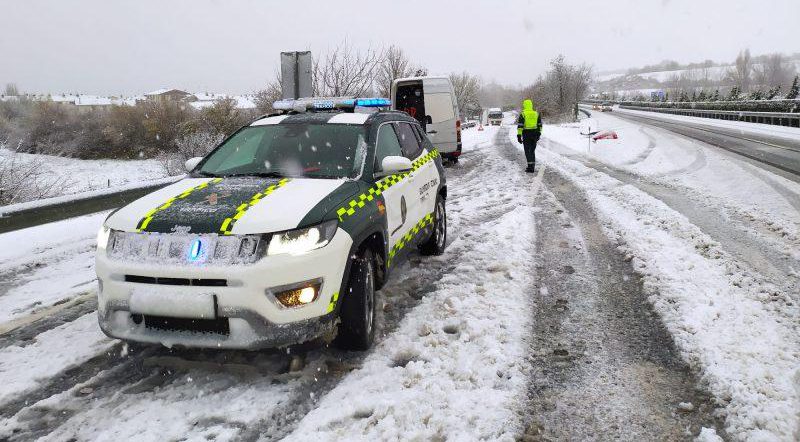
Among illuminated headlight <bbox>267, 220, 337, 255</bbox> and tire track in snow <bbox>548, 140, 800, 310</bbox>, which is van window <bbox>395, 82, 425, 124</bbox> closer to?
tire track in snow <bbox>548, 140, 800, 310</bbox>

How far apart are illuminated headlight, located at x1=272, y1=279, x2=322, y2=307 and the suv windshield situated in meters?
1.18

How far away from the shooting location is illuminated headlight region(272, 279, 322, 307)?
309 centimetres

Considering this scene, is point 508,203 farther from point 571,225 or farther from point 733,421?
point 733,421

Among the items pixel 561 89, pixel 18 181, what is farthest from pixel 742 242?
pixel 561 89

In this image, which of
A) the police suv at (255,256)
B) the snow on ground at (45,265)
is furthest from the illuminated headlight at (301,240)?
the snow on ground at (45,265)

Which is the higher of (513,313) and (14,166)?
(14,166)

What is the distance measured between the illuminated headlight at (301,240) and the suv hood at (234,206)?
0.05 m

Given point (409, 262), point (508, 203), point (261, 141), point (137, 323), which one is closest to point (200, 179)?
point (261, 141)

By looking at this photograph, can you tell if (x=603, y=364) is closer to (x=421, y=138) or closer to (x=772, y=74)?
(x=421, y=138)

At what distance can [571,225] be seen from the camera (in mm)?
7520

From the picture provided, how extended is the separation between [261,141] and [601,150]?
16.0 meters

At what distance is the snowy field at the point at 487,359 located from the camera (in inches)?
112

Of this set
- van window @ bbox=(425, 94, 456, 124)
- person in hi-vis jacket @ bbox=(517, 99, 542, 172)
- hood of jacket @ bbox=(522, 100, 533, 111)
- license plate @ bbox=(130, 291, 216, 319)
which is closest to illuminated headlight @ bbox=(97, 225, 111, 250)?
license plate @ bbox=(130, 291, 216, 319)

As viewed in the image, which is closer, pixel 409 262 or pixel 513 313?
pixel 513 313
